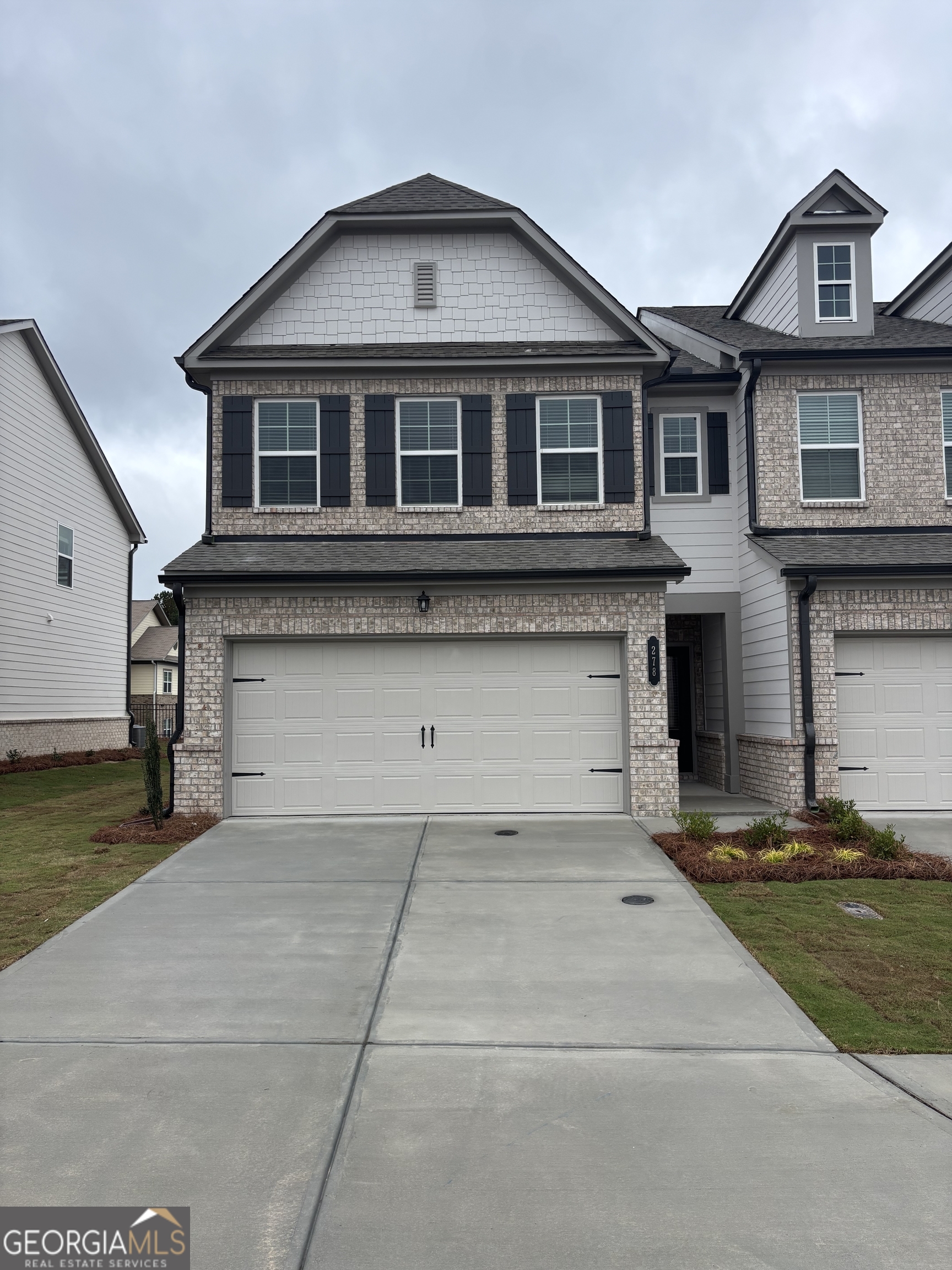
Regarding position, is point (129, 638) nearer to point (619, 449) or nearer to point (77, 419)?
point (77, 419)

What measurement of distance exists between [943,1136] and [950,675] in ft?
32.2

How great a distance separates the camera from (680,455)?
14.1 metres

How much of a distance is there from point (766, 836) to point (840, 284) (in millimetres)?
9464

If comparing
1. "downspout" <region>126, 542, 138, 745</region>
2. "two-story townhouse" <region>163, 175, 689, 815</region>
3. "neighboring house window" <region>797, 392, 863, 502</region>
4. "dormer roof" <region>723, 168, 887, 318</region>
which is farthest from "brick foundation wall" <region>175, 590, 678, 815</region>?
"downspout" <region>126, 542, 138, 745</region>

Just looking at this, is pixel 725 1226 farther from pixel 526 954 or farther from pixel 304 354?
pixel 304 354

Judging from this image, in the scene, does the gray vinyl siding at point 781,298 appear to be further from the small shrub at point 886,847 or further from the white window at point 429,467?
the small shrub at point 886,847

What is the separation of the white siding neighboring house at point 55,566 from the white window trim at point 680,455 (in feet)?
46.4

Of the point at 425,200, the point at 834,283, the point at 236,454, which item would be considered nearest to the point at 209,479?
the point at 236,454

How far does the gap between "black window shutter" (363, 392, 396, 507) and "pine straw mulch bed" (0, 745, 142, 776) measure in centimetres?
1107

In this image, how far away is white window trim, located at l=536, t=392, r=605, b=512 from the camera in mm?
12680

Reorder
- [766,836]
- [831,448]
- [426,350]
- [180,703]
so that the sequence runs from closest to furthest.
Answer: [766,836]
[180,703]
[426,350]
[831,448]

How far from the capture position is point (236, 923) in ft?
23.6

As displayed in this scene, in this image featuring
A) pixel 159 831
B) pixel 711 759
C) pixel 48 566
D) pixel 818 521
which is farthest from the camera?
pixel 48 566

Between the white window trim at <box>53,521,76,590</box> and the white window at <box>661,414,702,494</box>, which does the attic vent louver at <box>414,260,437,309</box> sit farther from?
the white window trim at <box>53,521,76,590</box>
